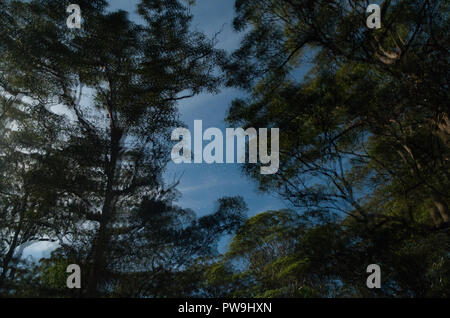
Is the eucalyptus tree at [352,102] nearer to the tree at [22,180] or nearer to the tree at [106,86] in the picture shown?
the tree at [106,86]

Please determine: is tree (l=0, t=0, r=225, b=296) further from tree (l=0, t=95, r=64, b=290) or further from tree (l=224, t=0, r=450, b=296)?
tree (l=224, t=0, r=450, b=296)

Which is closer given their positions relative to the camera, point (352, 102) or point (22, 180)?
point (352, 102)

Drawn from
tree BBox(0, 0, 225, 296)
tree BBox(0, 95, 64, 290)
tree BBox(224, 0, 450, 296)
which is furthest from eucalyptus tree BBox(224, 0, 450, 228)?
tree BBox(0, 95, 64, 290)

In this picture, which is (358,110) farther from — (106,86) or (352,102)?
(106,86)

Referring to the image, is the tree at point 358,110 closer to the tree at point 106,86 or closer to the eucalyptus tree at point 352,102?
the eucalyptus tree at point 352,102

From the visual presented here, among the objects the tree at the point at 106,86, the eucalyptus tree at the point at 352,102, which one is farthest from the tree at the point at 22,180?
the eucalyptus tree at the point at 352,102

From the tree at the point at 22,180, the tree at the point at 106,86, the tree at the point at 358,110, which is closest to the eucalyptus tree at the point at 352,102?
the tree at the point at 358,110

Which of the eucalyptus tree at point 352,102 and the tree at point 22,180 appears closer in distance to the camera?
the eucalyptus tree at point 352,102

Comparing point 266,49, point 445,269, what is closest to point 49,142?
point 266,49

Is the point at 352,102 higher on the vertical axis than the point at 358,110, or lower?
higher

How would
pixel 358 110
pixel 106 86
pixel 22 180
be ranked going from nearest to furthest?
pixel 358 110 < pixel 22 180 < pixel 106 86

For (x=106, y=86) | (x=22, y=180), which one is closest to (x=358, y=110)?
(x=106, y=86)

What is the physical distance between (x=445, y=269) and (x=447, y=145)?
1.38 m
